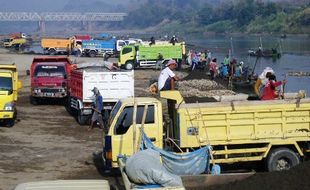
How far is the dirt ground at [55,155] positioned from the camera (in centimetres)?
1072

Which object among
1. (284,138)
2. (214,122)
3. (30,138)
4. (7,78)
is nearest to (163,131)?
(214,122)

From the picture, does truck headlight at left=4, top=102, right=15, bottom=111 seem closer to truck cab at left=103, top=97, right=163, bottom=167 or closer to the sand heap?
truck cab at left=103, top=97, right=163, bottom=167

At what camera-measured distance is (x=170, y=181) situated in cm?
920

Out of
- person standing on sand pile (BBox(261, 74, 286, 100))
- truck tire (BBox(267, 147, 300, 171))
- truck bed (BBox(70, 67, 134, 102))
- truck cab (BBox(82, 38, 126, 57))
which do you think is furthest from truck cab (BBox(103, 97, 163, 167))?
truck cab (BBox(82, 38, 126, 57))

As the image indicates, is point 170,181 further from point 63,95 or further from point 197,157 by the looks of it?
point 63,95

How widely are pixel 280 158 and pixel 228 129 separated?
1.38m

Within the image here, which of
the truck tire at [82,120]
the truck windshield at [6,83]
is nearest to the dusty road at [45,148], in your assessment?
the truck tire at [82,120]

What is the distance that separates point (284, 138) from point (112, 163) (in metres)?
3.88

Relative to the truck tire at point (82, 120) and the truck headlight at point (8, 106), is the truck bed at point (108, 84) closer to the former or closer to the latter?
the truck tire at point (82, 120)

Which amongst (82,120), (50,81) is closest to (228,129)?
(82,120)

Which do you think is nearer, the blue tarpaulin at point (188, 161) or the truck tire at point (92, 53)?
the blue tarpaulin at point (188, 161)

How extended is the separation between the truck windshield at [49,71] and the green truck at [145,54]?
1994 cm

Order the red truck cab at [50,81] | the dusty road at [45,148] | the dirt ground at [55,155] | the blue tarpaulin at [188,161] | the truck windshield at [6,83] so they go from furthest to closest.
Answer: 1. the red truck cab at [50,81]
2. the truck windshield at [6,83]
3. the dusty road at [45,148]
4. the blue tarpaulin at [188,161]
5. the dirt ground at [55,155]

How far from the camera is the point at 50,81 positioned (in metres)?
26.3
